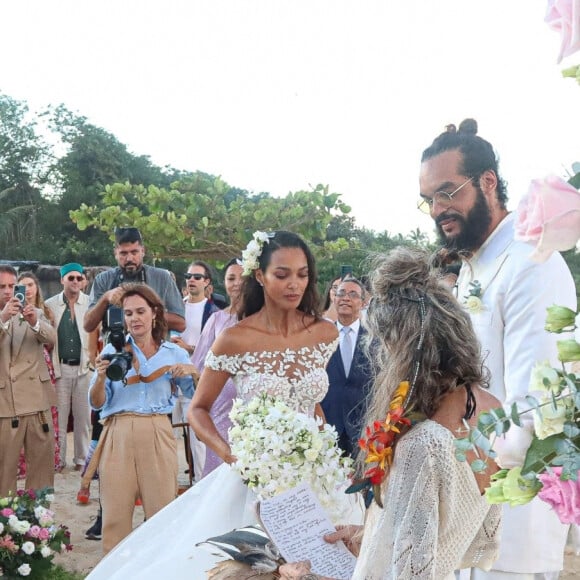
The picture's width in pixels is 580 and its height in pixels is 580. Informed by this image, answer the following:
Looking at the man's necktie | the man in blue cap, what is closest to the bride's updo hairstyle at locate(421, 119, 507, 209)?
the man's necktie

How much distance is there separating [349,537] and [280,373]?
60.1 inches

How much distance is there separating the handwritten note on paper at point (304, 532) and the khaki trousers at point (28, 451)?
15.7 feet

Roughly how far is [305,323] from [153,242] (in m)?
9.41

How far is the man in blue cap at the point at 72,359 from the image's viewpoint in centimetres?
894

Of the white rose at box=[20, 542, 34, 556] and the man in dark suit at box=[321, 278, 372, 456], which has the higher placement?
the man in dark suit at box=[321, 278, 372, 456]

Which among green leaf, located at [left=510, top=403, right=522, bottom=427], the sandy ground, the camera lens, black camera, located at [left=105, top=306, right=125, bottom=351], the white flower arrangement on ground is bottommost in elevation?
the sandy ground

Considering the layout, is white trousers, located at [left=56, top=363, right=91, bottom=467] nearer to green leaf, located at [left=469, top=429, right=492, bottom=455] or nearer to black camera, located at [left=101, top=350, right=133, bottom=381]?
black camera, located at [left=101, top=350, right=133, bottom=381]

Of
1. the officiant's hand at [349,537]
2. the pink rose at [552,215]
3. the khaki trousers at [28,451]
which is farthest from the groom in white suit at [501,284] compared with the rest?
the khaki trousers at [28,451]

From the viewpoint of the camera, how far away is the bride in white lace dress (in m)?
3.73

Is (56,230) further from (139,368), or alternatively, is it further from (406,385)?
(406,385)

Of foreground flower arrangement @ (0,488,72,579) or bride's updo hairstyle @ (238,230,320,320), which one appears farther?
foreground flower arrangement @ (0,488,72,579)

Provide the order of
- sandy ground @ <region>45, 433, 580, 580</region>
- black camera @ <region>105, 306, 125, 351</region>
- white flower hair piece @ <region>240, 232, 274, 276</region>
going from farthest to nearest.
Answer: sandy ground @ <region>45, 433, 580, 580</region>
black camera @ <region>105, 306, 125, 351</region>
white flower hair piece @ <region>240, 232, 274, 276</region>

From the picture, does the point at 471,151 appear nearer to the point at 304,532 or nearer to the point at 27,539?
the point at 304,532

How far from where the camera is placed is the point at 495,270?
275 centimetres
